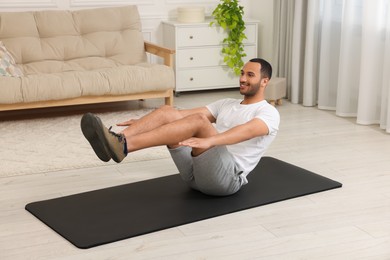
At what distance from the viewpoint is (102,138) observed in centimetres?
309

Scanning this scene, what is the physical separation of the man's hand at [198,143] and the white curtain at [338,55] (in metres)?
2.36

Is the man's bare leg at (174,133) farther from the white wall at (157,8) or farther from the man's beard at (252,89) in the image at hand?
the white wall at (157,8)

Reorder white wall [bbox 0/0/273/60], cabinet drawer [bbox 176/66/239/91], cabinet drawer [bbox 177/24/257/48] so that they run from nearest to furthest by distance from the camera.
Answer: white wall [bbox 0/0/273/60]
cabinet drawer [bbox 177/24/257/48]
cabinet drawer [bbox 176/66/239/91]

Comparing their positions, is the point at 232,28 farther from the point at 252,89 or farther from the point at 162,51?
the point at 252,89

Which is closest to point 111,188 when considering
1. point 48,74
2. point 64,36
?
point 48,74

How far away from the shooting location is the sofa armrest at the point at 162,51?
18.9 ft

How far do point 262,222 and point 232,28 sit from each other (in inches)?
131

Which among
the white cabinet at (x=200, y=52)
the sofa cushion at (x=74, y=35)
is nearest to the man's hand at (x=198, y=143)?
the sofa cushion at (x=74, y=35)

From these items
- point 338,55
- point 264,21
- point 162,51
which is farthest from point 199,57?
point 338,55

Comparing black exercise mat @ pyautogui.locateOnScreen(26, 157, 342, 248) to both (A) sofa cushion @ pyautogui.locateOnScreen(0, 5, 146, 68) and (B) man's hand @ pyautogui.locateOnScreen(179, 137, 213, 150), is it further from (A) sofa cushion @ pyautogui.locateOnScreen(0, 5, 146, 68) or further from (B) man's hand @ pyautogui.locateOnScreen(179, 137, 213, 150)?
(A) sofa cushion @ pyautogui.locateOnScreen(0, 5, 146, 68)

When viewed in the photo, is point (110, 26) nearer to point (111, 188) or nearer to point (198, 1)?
point (198, 1)

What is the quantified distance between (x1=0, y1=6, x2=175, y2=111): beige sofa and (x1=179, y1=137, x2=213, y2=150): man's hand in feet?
7.80

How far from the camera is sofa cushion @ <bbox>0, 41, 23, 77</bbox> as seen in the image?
5320 mm

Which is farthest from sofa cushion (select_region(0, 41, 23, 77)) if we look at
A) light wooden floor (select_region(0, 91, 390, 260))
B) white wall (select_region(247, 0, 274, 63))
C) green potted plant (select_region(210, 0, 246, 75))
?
white wall (select_region(247, 0, 274, 63))
